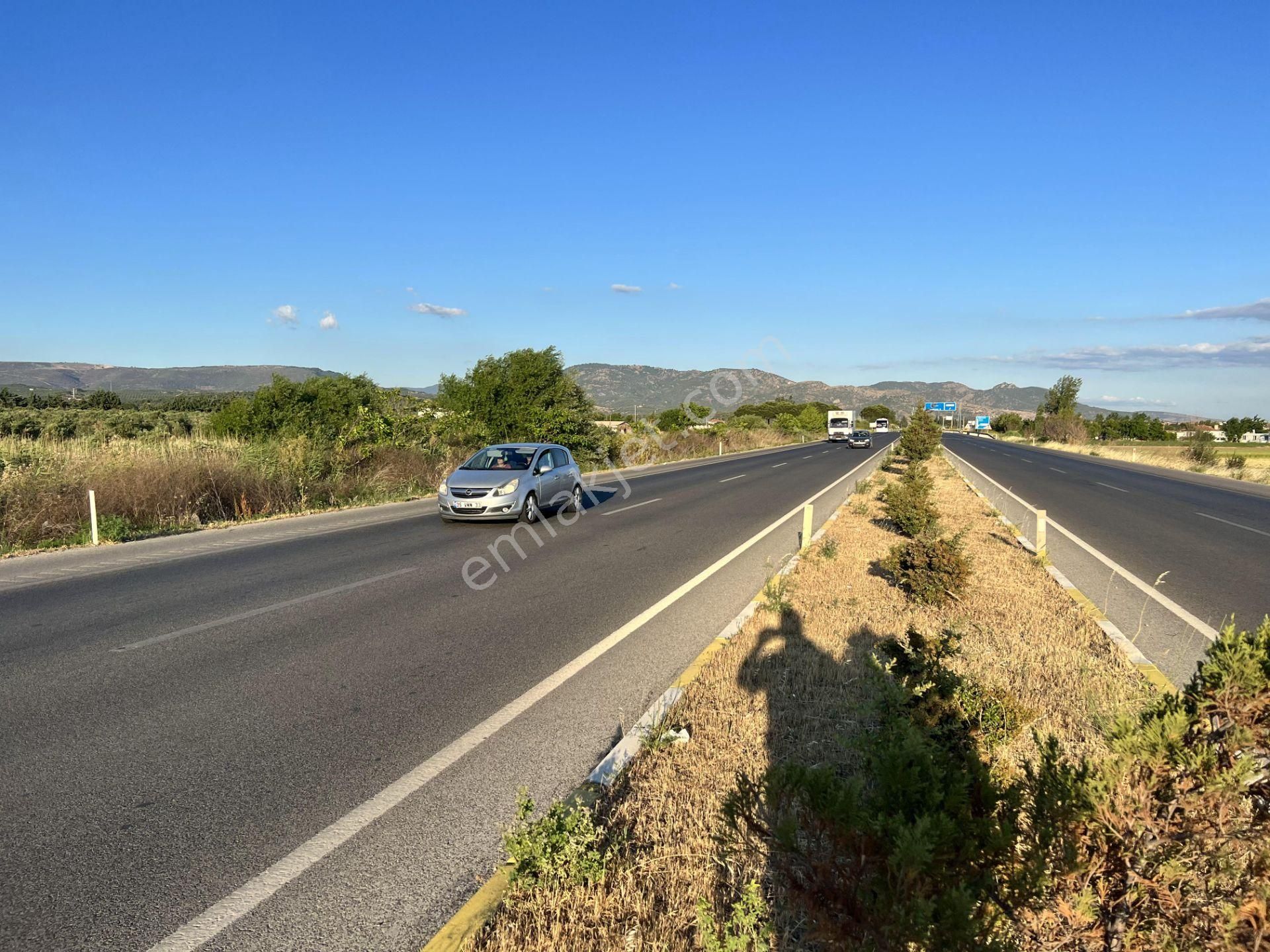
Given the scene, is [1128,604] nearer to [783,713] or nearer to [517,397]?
[783,713]

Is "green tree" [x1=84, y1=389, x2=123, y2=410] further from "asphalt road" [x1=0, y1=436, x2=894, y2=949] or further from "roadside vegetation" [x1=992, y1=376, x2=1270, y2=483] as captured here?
"roadside vegetation" [x1=992, y1=376, x2=1270, y2=483]

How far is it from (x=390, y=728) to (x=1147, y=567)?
10477 millimetres

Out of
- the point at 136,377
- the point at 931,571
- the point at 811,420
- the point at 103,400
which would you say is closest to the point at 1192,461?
the point at 931,571

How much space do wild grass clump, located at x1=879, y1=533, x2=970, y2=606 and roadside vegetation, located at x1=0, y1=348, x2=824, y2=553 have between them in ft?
41.9

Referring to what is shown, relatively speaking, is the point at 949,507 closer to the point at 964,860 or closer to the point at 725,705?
the point at 725,705

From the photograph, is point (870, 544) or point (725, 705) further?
point (870, 544)

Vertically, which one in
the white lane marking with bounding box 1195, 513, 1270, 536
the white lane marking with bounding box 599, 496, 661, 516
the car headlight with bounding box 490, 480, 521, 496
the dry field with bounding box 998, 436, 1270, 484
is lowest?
the dry field with bounding box 998, 436, 1270, 484

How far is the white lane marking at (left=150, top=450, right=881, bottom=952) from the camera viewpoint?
9.22 ft

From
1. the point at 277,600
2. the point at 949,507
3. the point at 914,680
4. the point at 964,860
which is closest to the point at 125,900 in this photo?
the point at 964,860

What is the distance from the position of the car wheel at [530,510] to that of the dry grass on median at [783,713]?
6.95 metres

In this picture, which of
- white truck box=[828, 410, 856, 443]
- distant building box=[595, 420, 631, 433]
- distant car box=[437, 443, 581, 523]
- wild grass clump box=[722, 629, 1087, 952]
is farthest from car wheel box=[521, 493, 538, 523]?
white truck box=[828, 410, 856, 443]

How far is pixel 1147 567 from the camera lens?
10.4 meters

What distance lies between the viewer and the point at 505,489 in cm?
1452

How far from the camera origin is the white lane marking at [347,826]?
281 centimetres
